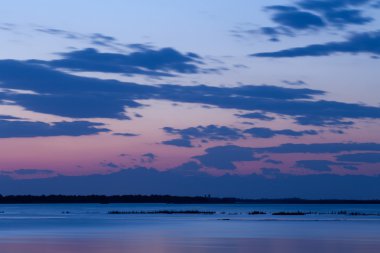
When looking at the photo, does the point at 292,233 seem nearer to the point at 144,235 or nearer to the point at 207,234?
the point at 207,234

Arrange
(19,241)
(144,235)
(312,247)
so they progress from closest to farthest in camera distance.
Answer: (312,247)
(19,241)
(144,235)

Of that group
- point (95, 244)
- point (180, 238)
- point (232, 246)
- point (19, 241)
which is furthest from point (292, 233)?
point (19, 241)

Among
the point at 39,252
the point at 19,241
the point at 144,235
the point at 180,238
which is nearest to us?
the point at 39,252

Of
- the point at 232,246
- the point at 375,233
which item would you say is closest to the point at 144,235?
the point at 232,246

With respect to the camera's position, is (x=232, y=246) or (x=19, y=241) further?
(x=19, y=241)

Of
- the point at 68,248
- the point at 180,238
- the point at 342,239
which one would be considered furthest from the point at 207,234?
the point at 68,248

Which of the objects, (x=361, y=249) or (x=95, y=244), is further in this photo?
(x=95, y=244)

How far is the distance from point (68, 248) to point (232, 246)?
9729mm

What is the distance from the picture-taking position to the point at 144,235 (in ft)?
176

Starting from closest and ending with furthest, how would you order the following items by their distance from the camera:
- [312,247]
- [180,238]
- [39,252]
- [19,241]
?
1. [39,252]
2. [312,247]
3. [19,241]
4. [180,238]

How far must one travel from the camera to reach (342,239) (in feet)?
158

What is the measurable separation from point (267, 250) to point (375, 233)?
1613 centimetres

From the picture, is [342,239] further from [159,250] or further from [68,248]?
[68,248]

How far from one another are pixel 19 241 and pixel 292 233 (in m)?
20.5
